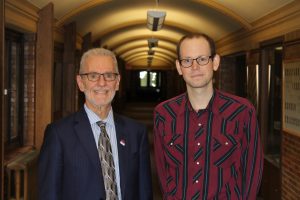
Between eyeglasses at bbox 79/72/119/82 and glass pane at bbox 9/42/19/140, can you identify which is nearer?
eyeglasses at bbox 79/72/119/82

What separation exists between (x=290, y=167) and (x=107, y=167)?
11.3 ft

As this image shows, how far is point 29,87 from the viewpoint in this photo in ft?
20.6

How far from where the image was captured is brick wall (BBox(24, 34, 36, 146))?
6207 mm

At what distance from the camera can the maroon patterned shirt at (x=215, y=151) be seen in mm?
2434

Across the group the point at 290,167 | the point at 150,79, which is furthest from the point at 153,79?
the point at 290,167

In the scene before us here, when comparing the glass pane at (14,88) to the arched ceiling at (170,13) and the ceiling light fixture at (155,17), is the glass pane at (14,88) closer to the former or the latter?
the arched ceiling at (170,13)

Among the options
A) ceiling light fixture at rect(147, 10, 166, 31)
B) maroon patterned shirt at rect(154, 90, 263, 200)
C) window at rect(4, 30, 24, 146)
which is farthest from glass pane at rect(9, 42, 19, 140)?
maroon patterned shirt at rect(154, 90, 263, 200)

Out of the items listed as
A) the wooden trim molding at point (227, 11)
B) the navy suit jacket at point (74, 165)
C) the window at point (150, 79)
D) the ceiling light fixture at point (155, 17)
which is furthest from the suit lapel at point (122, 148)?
the window at point (150, 79)

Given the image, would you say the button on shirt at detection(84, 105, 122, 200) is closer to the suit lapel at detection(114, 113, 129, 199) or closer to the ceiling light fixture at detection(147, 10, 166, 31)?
the suit lapel at detection(114, 113, 129, 199)

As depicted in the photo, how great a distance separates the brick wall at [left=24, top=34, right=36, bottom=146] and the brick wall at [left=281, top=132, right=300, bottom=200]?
132 inches

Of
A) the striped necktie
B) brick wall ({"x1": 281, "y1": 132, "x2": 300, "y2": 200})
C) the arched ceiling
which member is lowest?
brick wall ({"x1": 281, "y1": 132, "x2": 300, "y2": 200})

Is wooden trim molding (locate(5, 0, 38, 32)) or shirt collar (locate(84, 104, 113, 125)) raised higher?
wooden trim molding (locate(5, 0, 38, 32))

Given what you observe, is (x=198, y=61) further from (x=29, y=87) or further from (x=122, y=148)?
(x=29, y=87)

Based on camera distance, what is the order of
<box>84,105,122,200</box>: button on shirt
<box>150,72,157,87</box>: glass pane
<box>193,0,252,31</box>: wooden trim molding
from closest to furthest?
1. <box>84,105,122,200</box>: button on shirt
2. <box>193,0,252,31</box>: wooden trim molding
3. <box>150,72,157,87</box>: glass pane
